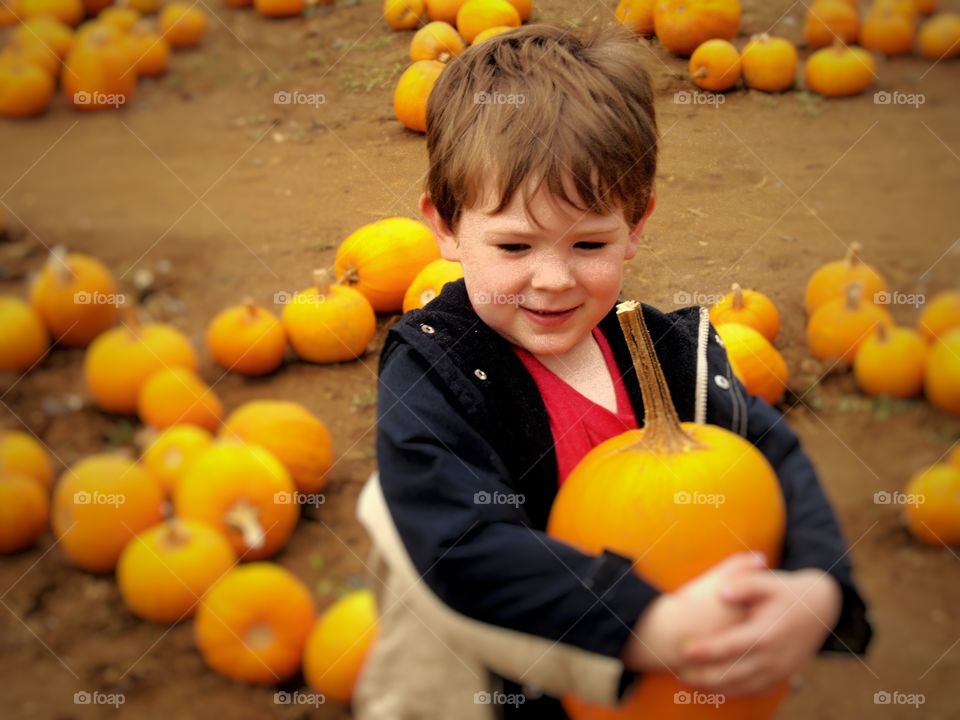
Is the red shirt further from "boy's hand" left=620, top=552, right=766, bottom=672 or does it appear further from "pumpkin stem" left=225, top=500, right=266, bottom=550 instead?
"pumpkin stem" left=225, top=500, right=266, bottom=550

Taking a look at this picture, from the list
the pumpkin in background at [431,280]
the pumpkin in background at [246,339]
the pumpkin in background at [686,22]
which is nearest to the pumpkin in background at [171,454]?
the pumpkin in background at [246,339]

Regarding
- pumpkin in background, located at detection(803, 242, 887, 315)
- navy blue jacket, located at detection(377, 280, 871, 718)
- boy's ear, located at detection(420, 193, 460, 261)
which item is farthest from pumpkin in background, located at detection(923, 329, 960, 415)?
boy's ear, located at detection(420, 193, 460, 261)

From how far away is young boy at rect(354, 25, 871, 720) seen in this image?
910 mm

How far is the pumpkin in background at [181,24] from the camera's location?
4.92 ft

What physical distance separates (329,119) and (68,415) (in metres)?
0.61

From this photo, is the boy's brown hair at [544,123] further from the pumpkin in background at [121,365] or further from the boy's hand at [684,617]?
the pumpkin in background at [121,365]

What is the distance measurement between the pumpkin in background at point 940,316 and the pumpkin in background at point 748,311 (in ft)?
0.73

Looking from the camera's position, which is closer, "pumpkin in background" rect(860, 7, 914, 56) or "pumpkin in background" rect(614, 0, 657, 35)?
"pumpkin in background" rect(614, 0, 657, 35)

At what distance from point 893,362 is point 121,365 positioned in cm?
117

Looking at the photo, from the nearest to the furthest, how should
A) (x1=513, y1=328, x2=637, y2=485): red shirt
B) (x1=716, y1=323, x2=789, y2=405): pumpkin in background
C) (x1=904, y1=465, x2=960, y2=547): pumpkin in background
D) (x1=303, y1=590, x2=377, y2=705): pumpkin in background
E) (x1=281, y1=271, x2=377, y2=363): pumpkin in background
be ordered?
(x1=513, y1=328, x2=637, y2=485): red shirt
(x1=904, y1=465, x2=960, y2=547): pumpkin in background
(x1=303, y1=590, x2=377, y2=705): pumpkin in background
(x1=716, y1=323, x2=789, y2=405): pumpkin in background
(x1=281, y1=271, x2=377, y2=363): pumpkin in background

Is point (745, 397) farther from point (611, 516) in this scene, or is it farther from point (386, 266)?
point (386, 266)

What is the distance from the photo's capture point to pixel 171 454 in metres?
1.49

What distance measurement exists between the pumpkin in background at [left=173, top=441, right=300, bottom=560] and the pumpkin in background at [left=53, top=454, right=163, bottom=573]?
0.22ft

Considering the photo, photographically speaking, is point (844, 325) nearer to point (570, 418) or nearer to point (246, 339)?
point (570, 418)
